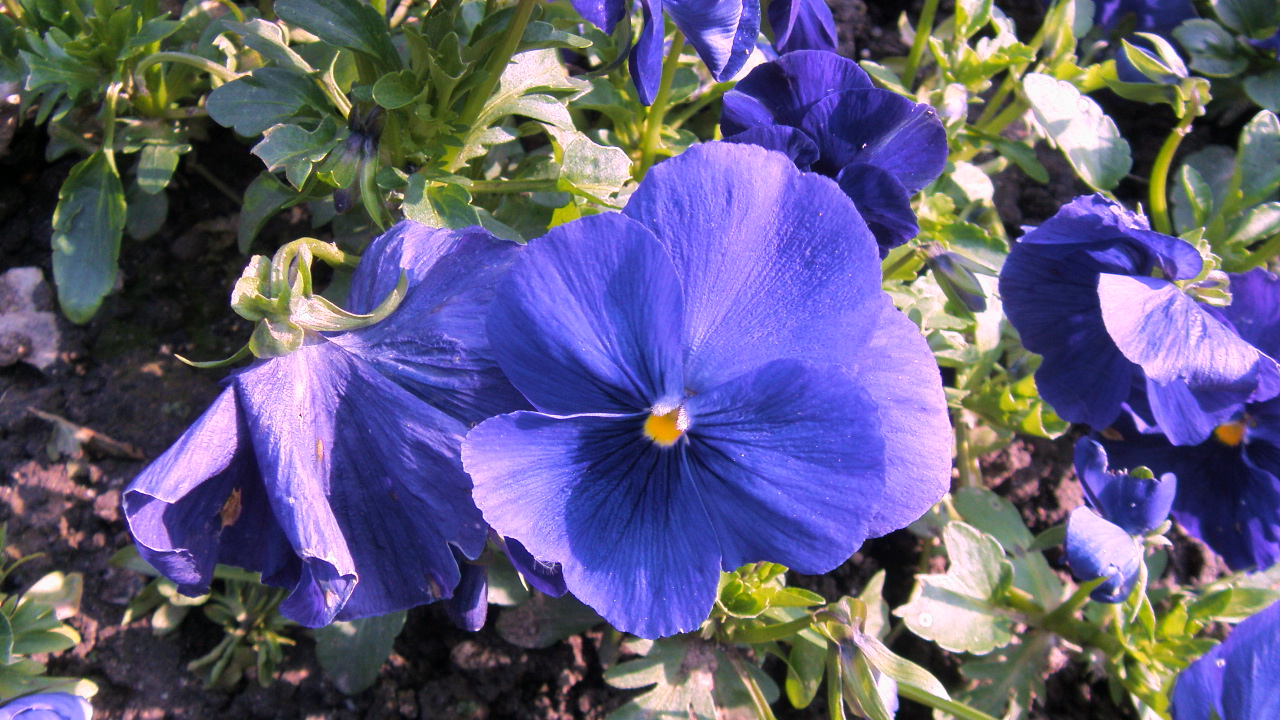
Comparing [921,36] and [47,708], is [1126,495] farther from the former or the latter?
[47,708]

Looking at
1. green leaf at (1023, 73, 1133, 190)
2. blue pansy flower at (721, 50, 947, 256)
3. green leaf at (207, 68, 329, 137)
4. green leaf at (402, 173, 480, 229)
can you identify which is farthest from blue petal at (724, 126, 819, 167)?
green leaf at (1023, 73, 1133, 190)

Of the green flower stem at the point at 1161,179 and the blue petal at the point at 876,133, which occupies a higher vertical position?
the blue petal at the point at 876,133

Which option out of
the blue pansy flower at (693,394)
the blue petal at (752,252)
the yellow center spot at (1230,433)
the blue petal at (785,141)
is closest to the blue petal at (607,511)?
the blue pansy flower at (693,394)

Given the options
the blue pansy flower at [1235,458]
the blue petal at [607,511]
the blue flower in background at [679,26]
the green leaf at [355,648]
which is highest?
the blue flower in background at [679,26]

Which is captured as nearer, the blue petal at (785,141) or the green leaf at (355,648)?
the blue petal at (785,141)

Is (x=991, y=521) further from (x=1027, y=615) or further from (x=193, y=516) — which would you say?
(x=193, y=516)

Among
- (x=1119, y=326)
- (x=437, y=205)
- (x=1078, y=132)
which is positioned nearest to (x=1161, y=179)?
(x=1078, y=132)

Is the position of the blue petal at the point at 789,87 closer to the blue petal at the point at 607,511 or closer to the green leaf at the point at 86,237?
the blue petal at the point at 607,511
